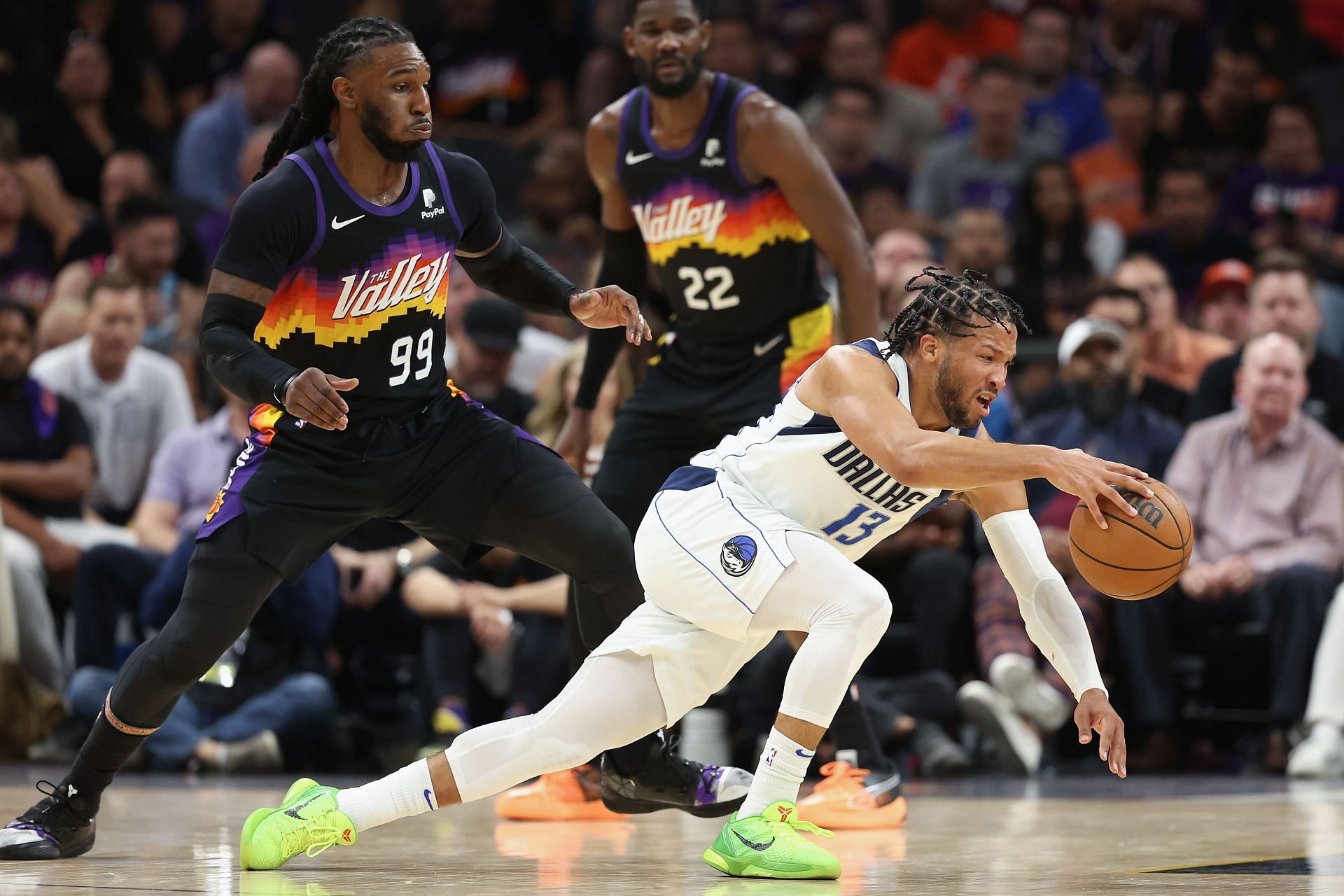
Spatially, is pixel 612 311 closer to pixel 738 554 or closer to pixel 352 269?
pixel 352 269

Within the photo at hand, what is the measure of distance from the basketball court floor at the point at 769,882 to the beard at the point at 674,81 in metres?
2.32

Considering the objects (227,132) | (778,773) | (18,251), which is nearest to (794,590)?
(778,773)

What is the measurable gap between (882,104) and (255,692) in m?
6.53

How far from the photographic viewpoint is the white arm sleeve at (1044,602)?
4.57m

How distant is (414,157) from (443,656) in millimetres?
3744

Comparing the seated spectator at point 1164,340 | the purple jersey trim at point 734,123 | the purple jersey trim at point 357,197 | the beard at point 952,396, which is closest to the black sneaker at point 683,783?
the beard at point 952,396

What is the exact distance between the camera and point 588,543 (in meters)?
4.92

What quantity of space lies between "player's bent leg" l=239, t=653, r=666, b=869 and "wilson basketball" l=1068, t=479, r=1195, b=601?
111cm

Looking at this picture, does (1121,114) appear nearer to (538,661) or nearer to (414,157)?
(538,661)

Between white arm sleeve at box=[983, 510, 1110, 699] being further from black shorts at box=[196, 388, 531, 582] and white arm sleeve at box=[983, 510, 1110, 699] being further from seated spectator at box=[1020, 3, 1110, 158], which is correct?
seated spectator at box=[1020, 3, 1110, 158]

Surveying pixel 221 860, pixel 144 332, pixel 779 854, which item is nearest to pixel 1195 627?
pixel 779 854

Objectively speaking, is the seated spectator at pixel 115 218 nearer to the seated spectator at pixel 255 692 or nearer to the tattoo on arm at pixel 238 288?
the seated spectator at pixel 255 692

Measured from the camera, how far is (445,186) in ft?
16.4

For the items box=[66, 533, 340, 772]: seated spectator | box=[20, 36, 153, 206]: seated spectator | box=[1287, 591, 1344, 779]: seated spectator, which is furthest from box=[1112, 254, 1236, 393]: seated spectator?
box=[20, 36, 153, 206]: seated spectator
